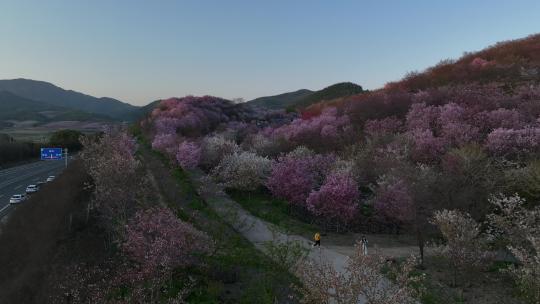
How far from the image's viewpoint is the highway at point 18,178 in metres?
42.2

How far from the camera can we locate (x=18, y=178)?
56719mm

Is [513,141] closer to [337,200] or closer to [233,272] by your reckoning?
[337,200]

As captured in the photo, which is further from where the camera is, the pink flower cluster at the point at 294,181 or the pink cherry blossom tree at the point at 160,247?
the pink flower cluster at the point at 294,181

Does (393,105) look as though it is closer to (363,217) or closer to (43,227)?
(363,217)

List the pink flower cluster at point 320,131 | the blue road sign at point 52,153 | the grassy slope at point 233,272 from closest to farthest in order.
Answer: the grassy slope at point 233,272 < the pink flower cluster at point 320,131 < the blue road sign at point 52,153

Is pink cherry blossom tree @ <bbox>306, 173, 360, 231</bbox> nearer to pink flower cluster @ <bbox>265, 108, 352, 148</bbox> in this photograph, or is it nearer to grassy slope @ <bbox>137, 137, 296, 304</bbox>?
grassy slope @ <bbox>137, 137, 296, 304</bbox>

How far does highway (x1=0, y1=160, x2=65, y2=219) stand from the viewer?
138 ft

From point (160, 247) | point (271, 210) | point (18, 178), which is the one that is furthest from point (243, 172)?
point (18, 178)

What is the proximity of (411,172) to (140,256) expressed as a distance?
44.8 feet

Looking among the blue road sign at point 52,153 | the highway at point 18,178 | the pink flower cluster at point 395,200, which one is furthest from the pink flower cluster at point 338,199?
the blue road sign at point 52,153

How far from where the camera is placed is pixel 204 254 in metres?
18.2

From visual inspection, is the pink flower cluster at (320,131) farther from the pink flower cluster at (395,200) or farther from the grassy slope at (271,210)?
the pink flower cluster at (395,200)

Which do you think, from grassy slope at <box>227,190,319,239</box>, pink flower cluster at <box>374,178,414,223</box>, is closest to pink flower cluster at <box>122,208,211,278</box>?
grassy slope at <box>227,190,319,239</box>

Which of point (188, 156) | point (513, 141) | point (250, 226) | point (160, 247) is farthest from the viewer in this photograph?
point (188, 156)
